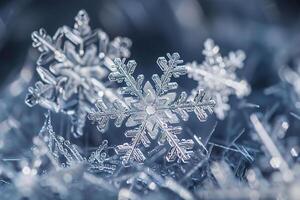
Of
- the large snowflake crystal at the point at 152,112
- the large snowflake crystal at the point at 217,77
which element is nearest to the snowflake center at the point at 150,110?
the large snowflake crystal at the point at 152,112

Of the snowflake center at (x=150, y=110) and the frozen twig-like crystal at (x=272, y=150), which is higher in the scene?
the snowflake center at (x=150, y=110)

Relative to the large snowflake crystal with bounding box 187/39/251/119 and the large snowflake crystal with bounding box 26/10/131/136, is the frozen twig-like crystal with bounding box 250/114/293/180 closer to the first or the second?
the large snowflake crystal with bounding box 187/39/251/119

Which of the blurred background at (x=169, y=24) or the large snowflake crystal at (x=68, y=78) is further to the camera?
the blurred background at (x=169, y=24)

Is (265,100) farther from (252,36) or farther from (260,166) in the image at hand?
(252,36)

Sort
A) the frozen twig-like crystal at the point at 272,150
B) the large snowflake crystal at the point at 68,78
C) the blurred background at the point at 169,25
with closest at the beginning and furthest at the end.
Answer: the frozen twig-like crystal at the point at 272,150, the large snowflake crystal at the point at 68,78, the blurred background at the point at 169,25

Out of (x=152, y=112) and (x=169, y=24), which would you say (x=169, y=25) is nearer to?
(x=169, y=24)

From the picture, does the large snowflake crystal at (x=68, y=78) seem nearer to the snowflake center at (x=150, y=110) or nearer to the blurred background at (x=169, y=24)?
the snowflake center at (x=150, y=110)

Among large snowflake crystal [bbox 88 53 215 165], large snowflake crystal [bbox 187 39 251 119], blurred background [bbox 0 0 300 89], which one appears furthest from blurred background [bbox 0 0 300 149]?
large snowflake crystal [bbox 88 53 215 165]
